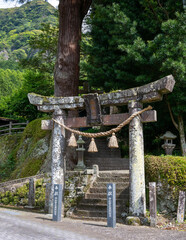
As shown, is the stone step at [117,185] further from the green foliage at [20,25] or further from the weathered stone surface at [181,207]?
the green foliage at [20,25]

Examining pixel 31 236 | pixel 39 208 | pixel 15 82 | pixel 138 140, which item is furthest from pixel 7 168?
pixel 15 82

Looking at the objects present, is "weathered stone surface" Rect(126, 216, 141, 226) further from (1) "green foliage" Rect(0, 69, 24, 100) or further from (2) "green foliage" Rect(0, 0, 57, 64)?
(2) "green foliage" Rect(0, 0, 57, 64)

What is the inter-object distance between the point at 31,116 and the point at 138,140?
1682 centimetres

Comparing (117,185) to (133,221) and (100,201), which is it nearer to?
(100,201)

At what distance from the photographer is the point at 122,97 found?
8.67m

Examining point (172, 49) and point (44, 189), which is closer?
point (172, 49)

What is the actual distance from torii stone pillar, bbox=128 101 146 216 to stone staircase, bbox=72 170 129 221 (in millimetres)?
921

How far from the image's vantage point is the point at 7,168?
19.3m

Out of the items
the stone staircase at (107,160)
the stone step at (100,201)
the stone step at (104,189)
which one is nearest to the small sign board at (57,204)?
the stone step at (100,201)

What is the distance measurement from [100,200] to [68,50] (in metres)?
7.99

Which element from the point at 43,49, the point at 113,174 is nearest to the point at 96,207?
the point at 113,174

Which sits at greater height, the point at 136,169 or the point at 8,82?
the point at 8,82

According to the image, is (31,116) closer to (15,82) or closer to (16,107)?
(16,107)

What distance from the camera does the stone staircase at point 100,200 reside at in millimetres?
8883
